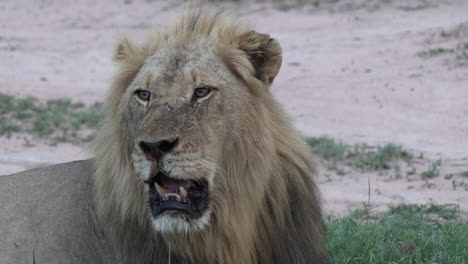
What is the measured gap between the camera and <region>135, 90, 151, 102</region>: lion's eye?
362 centimetres

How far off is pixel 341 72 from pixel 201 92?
7628 mm

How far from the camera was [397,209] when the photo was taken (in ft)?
20.9

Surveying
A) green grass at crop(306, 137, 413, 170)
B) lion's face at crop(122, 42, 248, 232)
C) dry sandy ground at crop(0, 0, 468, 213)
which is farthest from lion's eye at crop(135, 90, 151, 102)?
green grass at crop(306, 137, 413, 170)

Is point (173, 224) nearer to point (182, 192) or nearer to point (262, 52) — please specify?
point (182, 192)

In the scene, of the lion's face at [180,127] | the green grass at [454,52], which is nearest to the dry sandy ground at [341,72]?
the green grass at [454,52]

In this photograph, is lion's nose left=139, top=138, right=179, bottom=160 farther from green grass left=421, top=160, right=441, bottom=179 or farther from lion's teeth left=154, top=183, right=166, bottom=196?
green grass left=421, top=160, right=441, bottom=179

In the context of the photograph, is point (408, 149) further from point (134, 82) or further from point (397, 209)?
point (134, 82)

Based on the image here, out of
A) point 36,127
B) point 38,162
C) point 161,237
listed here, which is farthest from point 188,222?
point 36,127

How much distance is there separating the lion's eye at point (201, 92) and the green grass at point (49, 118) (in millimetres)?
5538

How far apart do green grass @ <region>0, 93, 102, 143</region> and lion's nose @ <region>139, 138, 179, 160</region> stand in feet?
18.9

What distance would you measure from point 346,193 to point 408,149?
1442 millimetres

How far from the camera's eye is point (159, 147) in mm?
3281

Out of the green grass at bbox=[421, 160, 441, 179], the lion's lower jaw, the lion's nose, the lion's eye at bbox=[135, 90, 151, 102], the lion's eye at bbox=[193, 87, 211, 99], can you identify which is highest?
the lion's eye at bbox=[193, 87, 211, 99]

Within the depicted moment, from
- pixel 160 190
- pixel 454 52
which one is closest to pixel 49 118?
pixel 454 52
